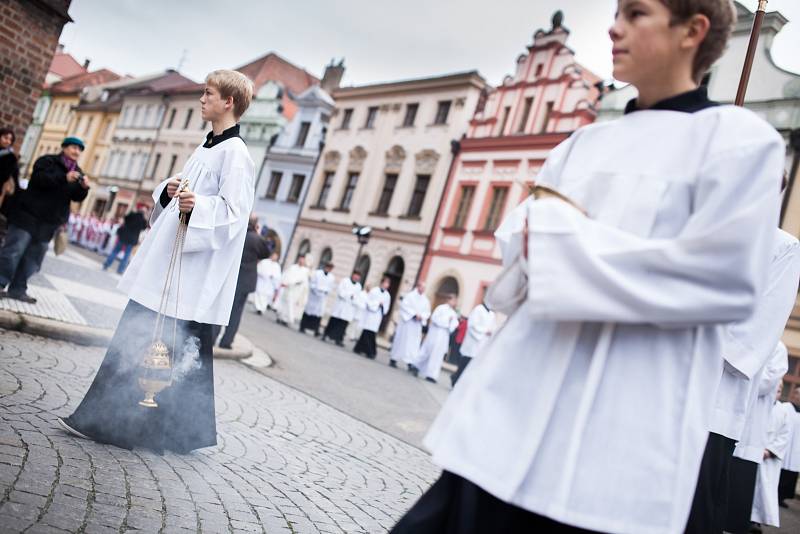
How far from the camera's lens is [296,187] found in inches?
1405

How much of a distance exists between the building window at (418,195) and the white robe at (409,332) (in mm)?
12071

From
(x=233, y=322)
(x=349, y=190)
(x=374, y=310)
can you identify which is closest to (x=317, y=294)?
(x=374, y=310)

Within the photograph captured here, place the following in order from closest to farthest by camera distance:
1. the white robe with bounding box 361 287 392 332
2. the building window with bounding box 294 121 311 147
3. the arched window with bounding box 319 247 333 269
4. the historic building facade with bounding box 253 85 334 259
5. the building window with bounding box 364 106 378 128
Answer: the white robe with bounding box 361 287 392 332 → the arched window with bounding box 319 247 333 269 → the building window with bounding box 364 106 378 128 → the historic building facade with bounding box 253 85 334 259 → the building window with bounding box 294 121 311 147

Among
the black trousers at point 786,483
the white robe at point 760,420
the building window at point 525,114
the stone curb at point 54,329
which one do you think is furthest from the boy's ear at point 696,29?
the building window at point 525,114

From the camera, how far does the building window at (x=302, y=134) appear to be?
36.5 m

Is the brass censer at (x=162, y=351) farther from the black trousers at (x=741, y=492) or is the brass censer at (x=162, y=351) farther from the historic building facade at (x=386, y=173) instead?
the historic building facade at (x=386, y=173)

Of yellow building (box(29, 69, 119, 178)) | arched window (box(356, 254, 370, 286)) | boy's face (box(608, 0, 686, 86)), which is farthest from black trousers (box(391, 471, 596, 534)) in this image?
yellow building (box(29, 69, 119, 178))

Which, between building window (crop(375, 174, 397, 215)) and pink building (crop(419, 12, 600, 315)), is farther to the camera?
building window (crop(375, 174, 397, 215))

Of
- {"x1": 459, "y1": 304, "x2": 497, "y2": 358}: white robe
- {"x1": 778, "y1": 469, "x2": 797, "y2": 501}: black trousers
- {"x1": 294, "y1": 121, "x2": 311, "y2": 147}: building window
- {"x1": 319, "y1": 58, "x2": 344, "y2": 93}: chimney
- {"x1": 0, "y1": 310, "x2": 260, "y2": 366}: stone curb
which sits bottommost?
{"x1": 0, "y1": 310, "x2": 260, "y2": 366}: stone curb

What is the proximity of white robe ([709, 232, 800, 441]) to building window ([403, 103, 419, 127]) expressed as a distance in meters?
27.6

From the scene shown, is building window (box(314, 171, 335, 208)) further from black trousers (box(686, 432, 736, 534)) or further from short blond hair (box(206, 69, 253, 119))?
black trousers (box(686, 432, 736, 534))

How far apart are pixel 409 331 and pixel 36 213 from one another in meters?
10.1

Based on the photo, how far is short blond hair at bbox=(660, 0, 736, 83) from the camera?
165cm

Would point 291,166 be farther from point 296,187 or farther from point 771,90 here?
point 771,90
